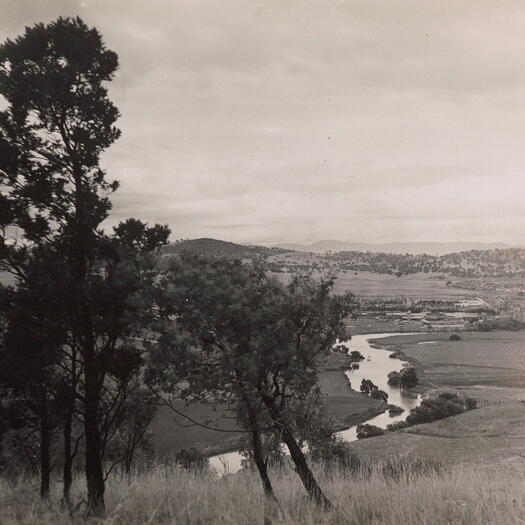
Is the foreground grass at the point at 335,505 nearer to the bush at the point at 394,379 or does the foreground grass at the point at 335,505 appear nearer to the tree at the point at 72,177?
the tree at the point at 72,177

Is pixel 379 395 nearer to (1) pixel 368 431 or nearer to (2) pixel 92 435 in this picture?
(1) pixel 368 431

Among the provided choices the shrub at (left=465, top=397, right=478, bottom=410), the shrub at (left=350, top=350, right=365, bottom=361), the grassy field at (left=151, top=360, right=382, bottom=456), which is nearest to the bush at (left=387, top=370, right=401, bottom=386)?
the grassy field at (left=151, top=360, right=382, bottom=456)

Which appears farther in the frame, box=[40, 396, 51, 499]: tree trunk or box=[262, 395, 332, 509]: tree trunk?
box=[40, 396, 51, 499]: tree trunk

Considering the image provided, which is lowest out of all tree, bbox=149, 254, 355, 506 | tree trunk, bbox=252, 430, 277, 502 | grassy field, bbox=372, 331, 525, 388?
grassy field, bbox=372, 331, 525, 388

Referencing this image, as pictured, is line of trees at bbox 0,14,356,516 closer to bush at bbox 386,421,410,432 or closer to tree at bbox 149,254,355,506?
tree at bbox 149,254,355,506

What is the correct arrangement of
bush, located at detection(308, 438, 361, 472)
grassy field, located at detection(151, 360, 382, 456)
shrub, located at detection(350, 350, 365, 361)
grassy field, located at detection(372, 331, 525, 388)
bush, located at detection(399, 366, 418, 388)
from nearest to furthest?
1. bush, located at detection(308, 438, 361, 472)
2. grassy field, located at detection(151, 360, 382, 456)
3. bush, located at detection(399, 366, 418, 388)
4. grassy field, located at detection(372, 331, 525, 388)
5. shrub, located at detection(350, 350, 365, 361)

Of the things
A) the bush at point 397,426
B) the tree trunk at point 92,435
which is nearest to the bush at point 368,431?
the bush at point 397,426

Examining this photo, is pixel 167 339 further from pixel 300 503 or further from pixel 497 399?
pixel 497 399

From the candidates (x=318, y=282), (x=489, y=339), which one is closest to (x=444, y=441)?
(x=318, y=282)

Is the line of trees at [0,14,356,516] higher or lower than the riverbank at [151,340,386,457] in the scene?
higher
